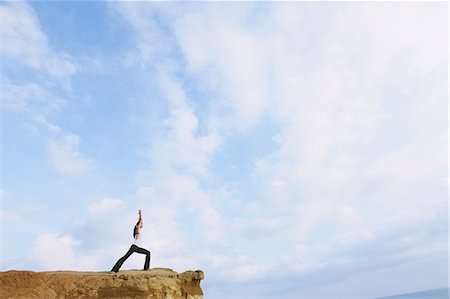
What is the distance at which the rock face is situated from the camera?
10.6m

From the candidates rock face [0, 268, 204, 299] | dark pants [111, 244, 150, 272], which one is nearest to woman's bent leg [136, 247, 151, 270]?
dark pants [111, 244, 150, 272]

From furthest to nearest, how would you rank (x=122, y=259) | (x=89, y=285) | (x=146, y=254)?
(x=146, y=254) < (x=122, y=259) < (x=89, y=285)

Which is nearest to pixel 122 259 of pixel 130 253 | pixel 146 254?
pixel 130 253

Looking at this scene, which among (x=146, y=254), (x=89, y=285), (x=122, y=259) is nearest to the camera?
(x=89, y=285)

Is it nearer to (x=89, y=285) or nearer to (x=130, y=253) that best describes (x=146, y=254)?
(x=130, y=253)

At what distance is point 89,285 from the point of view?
10.9m

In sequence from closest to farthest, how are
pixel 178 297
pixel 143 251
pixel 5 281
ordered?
pixel 5 281 → pixel 178 297 → pixel 143 251

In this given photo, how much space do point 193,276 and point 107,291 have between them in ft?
8.83

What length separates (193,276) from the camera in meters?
12.1

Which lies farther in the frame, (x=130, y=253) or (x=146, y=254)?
(x=146, y=254)

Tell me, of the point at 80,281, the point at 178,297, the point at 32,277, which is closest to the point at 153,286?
the point at 178,297

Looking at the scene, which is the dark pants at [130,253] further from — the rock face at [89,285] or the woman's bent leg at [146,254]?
the rock face at [89,285]

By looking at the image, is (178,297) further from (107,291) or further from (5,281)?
(5,281)

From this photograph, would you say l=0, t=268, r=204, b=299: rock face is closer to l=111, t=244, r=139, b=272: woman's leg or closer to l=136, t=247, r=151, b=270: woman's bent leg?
l=111, t=244, r=139, b=272: woman's leg
